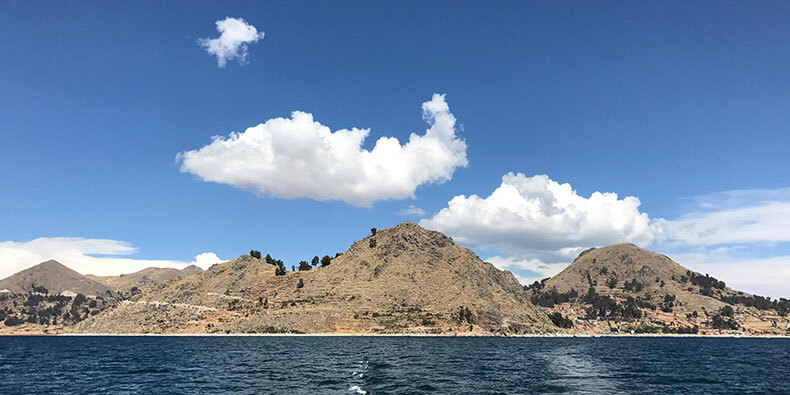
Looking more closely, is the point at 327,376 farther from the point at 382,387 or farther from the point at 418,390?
the point at 418,390

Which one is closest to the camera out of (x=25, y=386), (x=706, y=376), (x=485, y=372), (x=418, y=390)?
Result: (x=418, y=390)

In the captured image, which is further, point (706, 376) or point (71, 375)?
point (706, 376)

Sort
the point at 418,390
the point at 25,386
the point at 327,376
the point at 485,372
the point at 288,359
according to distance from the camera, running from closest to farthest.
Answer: the point at 418,390 < the point at 25,386 < the point at 327,376 < the point at 485,372 < the point at 288,359

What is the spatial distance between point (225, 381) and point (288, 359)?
35.3 meters

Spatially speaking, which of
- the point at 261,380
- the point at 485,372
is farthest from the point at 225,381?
the point at 485,372

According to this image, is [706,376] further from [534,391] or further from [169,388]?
[169,388]

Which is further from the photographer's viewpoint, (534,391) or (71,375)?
(71,375)

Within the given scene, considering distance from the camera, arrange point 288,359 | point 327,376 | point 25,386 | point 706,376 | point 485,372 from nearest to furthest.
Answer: point 25,386, point 327,376, point 485,372, point 706,376, point 288,359

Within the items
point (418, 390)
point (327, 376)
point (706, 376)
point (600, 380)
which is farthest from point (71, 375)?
point (706, 376)

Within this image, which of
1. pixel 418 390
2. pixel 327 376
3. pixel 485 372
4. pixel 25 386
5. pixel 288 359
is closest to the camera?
pixel 418 390

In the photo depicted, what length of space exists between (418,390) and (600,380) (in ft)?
119

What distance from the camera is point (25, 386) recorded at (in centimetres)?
6738

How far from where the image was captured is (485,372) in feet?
274

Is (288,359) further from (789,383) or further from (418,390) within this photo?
(789,383)
